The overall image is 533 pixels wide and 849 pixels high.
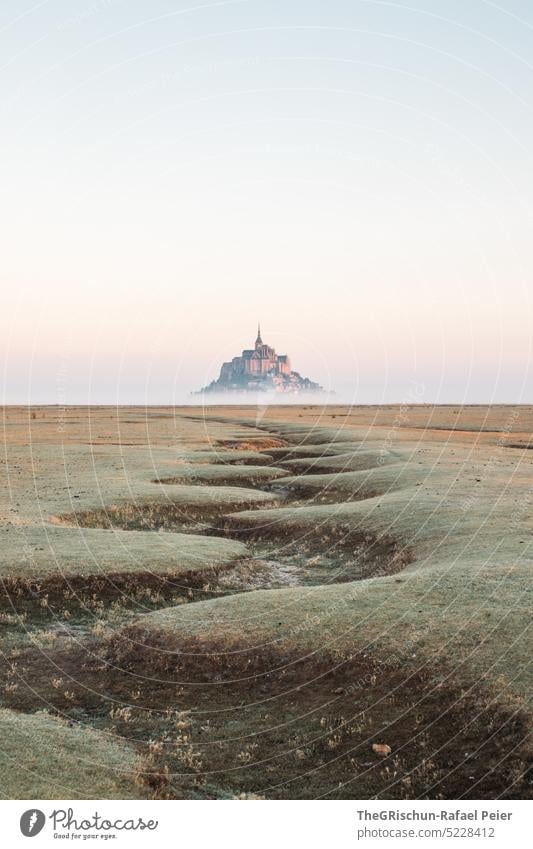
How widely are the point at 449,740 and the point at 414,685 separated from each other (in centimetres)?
290

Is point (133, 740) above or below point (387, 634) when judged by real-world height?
below

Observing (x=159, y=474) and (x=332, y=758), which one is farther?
(x=159, y=474)

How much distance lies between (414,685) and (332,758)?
12.4ft

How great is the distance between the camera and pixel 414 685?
2038cm

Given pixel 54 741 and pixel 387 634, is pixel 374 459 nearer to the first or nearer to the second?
pixel 387 634

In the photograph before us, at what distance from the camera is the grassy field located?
55.4 ft

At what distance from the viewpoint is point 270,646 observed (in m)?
24.0

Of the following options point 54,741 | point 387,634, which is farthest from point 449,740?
point 54,741

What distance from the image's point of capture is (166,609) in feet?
94.2

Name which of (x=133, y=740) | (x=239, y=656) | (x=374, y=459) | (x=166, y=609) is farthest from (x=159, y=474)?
(x=133, y=740)

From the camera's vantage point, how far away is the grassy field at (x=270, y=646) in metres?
16.9
